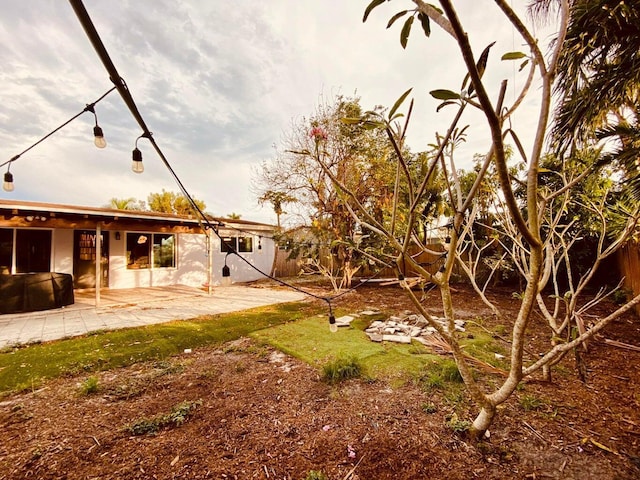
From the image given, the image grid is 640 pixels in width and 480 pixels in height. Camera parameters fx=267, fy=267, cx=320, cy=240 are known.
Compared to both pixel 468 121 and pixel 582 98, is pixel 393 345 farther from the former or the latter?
pixel 582 98

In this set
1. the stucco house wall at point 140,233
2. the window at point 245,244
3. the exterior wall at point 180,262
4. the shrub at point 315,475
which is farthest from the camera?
the window at point 245,244

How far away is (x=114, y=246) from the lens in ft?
30.4

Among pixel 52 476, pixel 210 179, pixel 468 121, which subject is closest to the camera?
pixel 468 121

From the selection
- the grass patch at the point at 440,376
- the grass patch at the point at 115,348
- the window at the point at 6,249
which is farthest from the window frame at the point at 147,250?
the grass patch at the point at 440,376

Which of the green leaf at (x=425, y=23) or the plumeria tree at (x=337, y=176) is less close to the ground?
the plumeria tree at (x=337, y=176)

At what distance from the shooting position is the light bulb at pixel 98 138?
3.36 m

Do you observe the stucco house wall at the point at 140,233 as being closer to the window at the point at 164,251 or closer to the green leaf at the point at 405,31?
the window at the point at 164,251

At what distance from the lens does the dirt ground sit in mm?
1702

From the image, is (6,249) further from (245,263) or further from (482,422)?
(482,422)

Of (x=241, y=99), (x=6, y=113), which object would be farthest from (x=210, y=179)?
(x=6, y=113)

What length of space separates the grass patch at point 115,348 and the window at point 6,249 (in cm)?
559

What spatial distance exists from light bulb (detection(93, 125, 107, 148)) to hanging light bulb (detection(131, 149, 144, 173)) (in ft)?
1.84

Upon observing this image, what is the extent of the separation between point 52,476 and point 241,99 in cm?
873

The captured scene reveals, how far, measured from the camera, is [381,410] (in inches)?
92.5
